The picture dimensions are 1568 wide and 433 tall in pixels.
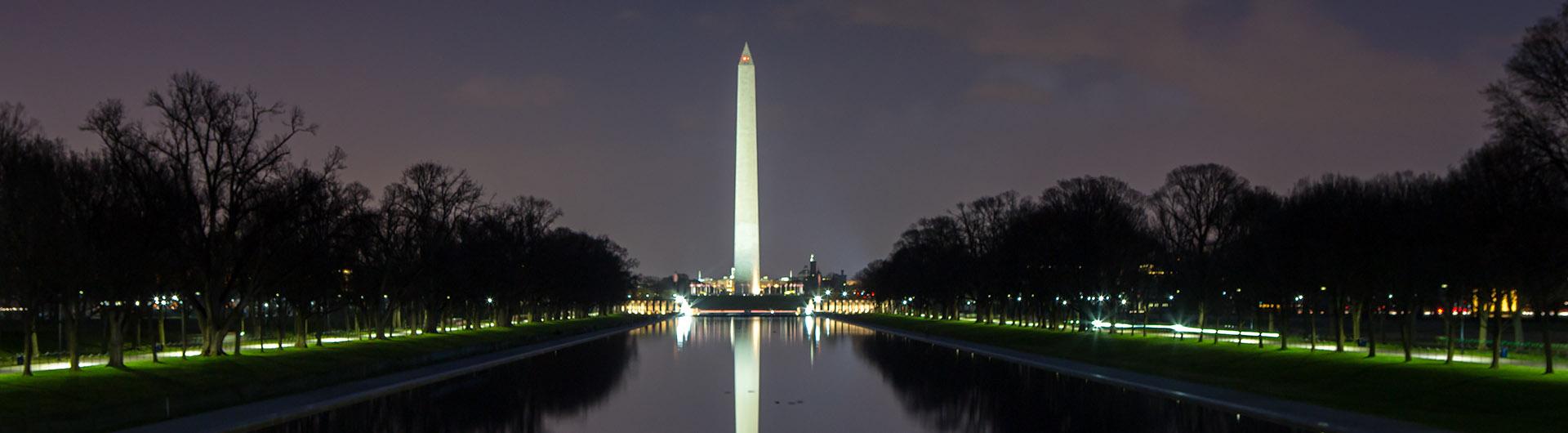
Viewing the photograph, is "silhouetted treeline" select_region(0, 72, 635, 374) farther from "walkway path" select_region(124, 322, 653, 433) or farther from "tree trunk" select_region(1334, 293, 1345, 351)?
"tree trunk" select_region(1334, 293, 1345, 351)

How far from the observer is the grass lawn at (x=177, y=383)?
96.2 feet

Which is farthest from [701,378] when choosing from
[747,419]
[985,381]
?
[747,419]

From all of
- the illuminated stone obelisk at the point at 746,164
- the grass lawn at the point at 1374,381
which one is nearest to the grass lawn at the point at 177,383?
the grass lawn at the point at 1374,381

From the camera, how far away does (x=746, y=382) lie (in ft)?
144

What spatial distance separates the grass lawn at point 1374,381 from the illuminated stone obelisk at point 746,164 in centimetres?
10062

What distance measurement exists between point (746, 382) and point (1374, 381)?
64.4 feet

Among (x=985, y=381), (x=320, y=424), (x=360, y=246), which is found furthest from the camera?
(x=360, y=246)

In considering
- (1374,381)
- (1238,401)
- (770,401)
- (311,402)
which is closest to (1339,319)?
(1374,381)

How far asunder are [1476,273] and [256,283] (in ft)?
144

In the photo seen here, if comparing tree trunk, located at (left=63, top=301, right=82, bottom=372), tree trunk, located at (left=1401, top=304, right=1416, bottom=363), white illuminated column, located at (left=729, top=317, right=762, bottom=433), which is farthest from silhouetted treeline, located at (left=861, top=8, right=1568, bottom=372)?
tree trunk, located at (left=63, top=301, right=82, bottom=372)

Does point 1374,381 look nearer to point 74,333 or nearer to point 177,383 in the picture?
point 177,383

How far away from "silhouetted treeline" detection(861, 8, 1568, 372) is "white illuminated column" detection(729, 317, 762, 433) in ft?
62.3

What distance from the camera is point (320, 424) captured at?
29.1 meters

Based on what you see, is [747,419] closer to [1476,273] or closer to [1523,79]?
[1523,79]
